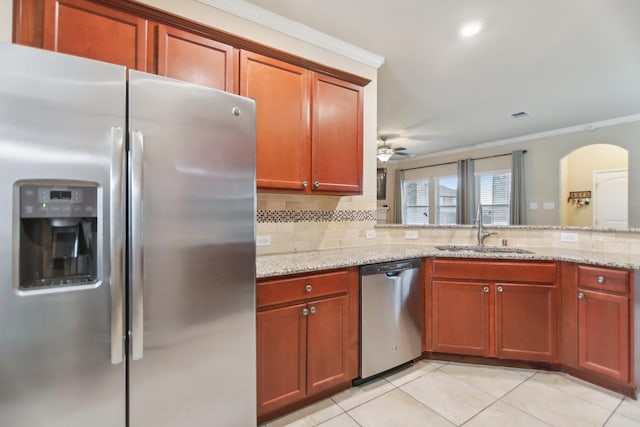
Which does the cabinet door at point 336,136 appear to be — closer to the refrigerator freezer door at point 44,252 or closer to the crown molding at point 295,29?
the crown molding at point 295,29

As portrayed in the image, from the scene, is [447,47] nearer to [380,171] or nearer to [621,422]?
[621,422]

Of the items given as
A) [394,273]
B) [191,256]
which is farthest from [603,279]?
[191,256]

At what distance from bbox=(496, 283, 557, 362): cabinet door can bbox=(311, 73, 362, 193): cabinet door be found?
1423mm

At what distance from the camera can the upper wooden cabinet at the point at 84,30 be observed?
1.35m

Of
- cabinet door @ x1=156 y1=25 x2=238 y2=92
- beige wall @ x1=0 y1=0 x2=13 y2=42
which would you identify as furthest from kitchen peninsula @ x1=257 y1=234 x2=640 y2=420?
beige wall @ x1=0 y1=0 x2=13 y2=42

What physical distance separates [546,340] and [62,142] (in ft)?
10.1

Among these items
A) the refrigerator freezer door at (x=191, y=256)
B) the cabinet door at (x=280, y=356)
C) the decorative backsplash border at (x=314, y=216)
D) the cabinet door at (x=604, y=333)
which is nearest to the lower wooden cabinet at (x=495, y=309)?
the cabinet door at (x=604, y=333)

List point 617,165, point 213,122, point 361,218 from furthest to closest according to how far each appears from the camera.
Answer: point 617,165 < point 361,218 < point 213,122

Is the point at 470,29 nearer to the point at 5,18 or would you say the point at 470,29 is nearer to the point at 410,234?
the point at 410,234

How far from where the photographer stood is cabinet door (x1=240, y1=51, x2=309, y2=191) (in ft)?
6.20

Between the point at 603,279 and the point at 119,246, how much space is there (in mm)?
2832

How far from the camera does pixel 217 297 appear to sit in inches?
49.4

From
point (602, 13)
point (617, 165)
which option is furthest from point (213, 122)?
point (617, 165)

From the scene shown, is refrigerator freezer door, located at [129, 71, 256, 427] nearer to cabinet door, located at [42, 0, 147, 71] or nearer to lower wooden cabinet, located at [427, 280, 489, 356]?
cabinet door, located at [42, 0, 147, 71]
